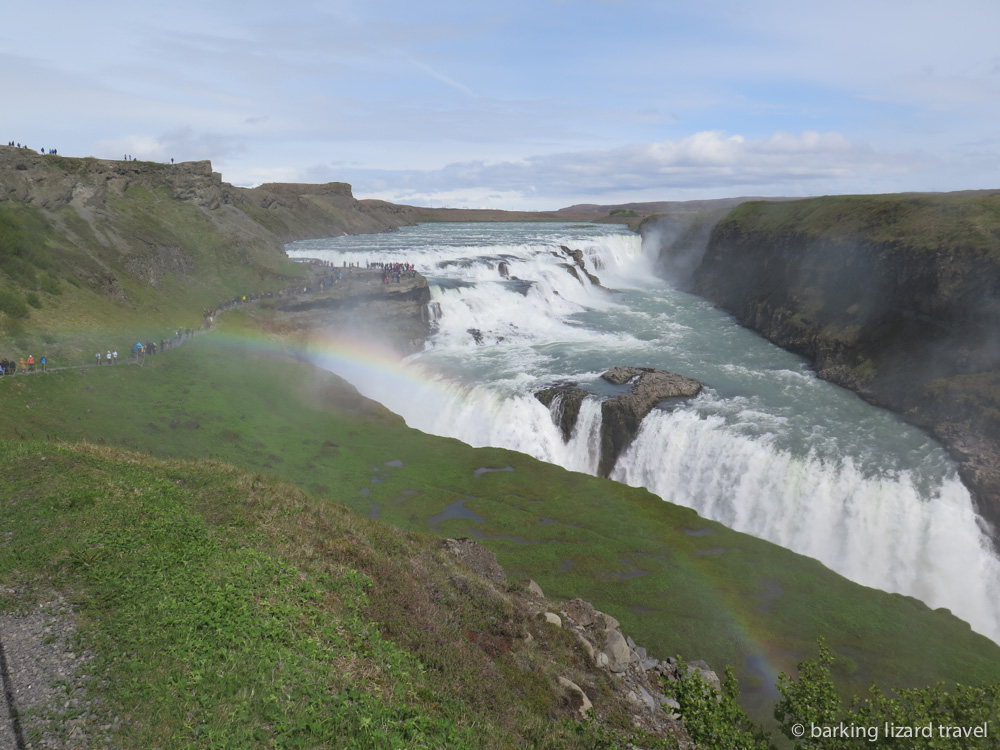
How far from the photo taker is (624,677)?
18.1 meters

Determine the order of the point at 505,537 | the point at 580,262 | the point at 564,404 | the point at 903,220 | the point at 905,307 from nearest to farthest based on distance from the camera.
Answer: the point at 505,537, the point at 564,404, the point at 905,307, the point at 903,220, the point at 580,262

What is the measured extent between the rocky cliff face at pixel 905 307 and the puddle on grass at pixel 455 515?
86.9 feet

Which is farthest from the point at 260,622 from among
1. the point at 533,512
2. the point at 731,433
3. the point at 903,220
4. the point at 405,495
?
the point at 903,220

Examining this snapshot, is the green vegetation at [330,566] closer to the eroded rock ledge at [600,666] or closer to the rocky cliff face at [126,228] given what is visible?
the eroded rock ledge at [600,666]

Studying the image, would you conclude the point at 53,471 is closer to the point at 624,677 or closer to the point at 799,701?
the point at 624,677

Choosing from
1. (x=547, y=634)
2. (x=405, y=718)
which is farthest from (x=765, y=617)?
(x=405, y=718)

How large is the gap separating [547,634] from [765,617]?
1153 cm

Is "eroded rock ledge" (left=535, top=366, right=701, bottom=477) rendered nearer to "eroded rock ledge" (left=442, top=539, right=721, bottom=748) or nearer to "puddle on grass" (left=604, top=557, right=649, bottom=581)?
"puddle on grass" (left=604, top=557, right=649, bottom=581)

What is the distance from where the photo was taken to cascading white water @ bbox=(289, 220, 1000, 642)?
30.6 meters

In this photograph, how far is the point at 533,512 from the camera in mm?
32281

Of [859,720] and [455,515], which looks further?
[455,515]

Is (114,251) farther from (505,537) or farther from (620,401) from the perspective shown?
(505,537)

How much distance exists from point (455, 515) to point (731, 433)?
59.9ft

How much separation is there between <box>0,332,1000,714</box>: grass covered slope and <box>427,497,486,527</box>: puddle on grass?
4.4 inches
